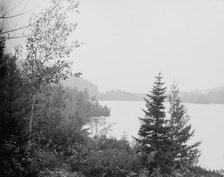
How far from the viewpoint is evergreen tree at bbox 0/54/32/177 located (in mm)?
6191

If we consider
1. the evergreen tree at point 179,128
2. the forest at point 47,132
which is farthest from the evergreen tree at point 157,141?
the evergreen tree at point 179,128

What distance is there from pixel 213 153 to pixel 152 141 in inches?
1404

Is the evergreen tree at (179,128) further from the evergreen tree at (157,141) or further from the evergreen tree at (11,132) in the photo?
the evergreen tree at (11,132)

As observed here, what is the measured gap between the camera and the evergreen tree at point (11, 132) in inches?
244

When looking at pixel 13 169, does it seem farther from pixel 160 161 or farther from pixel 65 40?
pixel 160 161

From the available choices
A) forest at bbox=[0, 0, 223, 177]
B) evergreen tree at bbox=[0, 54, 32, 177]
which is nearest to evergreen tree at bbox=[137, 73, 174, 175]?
forest at bbox=[0, 0, 223, 177]

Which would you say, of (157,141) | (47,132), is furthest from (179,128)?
(47,132)

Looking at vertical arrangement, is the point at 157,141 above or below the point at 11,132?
below

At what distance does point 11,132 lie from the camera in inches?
253

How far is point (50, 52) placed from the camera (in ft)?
34.9

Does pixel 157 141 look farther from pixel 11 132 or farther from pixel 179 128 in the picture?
pixel 179 128

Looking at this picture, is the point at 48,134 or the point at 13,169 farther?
the point at 48,134

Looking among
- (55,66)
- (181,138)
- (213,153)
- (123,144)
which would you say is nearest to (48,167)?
(55,66)

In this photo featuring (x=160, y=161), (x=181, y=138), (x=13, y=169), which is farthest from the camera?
(x=181, y=138)
